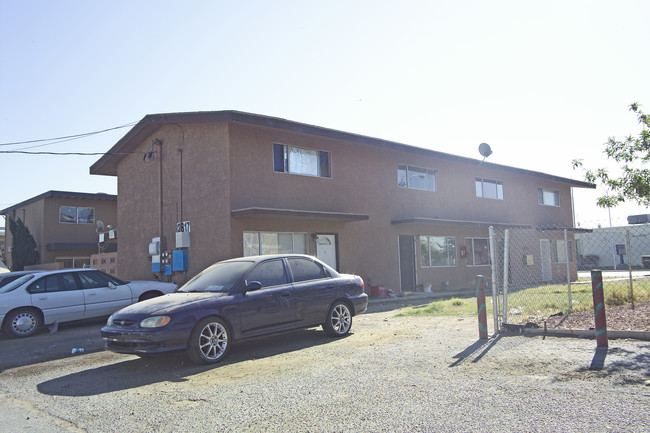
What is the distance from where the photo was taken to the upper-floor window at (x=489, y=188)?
922 inches

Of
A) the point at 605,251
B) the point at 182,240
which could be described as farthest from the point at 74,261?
the point at 605,251

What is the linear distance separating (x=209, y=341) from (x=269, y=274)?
157cm

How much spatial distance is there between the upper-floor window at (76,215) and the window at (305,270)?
23288 millimetres

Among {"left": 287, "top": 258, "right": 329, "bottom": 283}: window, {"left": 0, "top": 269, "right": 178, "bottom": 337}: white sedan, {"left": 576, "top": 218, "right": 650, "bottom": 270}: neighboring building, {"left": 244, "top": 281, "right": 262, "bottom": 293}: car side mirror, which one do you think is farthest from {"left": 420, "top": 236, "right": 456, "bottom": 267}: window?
{"left": 576, "top": 218, "right": 650, "bottom": 270}: neighboring building

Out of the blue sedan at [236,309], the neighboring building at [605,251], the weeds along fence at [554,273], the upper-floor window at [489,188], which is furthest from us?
the neighboring building at [605,251]

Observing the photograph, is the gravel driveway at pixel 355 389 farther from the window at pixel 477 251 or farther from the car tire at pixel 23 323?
the window at pixel 477 251

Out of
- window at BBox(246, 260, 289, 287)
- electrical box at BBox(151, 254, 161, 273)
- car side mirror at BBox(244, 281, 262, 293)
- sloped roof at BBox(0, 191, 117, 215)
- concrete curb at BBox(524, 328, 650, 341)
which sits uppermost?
sloped roof at BBox(0, 191, 117, 215)

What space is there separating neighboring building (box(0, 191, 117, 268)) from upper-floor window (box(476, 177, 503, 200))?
753 inches

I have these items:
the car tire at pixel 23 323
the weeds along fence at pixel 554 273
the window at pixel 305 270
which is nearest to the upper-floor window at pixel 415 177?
the weeds along fence at pixel 554 273

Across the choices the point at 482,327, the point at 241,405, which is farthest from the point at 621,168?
the point at 241,405

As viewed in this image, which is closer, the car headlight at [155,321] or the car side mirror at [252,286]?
the car headlight at [155,321]

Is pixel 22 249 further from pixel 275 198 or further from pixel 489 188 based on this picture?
pixel 489 188

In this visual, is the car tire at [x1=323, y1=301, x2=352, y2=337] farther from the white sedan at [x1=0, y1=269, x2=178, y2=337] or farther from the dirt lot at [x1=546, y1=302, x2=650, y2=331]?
the white sedan at [x1=0, y1=269, x2=178, y2=337]

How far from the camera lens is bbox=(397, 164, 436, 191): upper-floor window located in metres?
20.0
